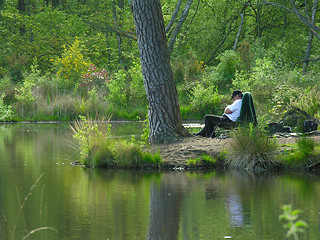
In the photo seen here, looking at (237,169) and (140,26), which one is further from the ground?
(140,26)

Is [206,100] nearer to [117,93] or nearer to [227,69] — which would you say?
[117,93]

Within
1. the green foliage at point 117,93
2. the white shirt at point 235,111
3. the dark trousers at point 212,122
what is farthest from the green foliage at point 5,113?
the white shirt at point 235,111

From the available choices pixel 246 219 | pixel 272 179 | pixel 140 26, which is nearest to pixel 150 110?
pixel 140 26

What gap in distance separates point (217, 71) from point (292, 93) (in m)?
10.1

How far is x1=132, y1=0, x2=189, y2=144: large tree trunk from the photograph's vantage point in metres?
13.6

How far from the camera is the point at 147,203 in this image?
28.6ft

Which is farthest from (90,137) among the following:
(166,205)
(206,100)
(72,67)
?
(72,67)

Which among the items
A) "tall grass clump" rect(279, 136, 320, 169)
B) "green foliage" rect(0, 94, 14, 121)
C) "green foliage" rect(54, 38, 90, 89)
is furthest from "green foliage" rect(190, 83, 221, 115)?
"tall grass clump" rect(279, 136, 320, 169)

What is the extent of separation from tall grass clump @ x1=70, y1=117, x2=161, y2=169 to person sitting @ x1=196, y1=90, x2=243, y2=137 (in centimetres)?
224

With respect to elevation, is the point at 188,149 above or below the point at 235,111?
below

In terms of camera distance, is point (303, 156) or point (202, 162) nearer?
point (303, 156)

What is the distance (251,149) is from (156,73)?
280 centimetres

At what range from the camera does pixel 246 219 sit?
24.4 feet

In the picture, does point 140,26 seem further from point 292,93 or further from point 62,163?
point 292,93
